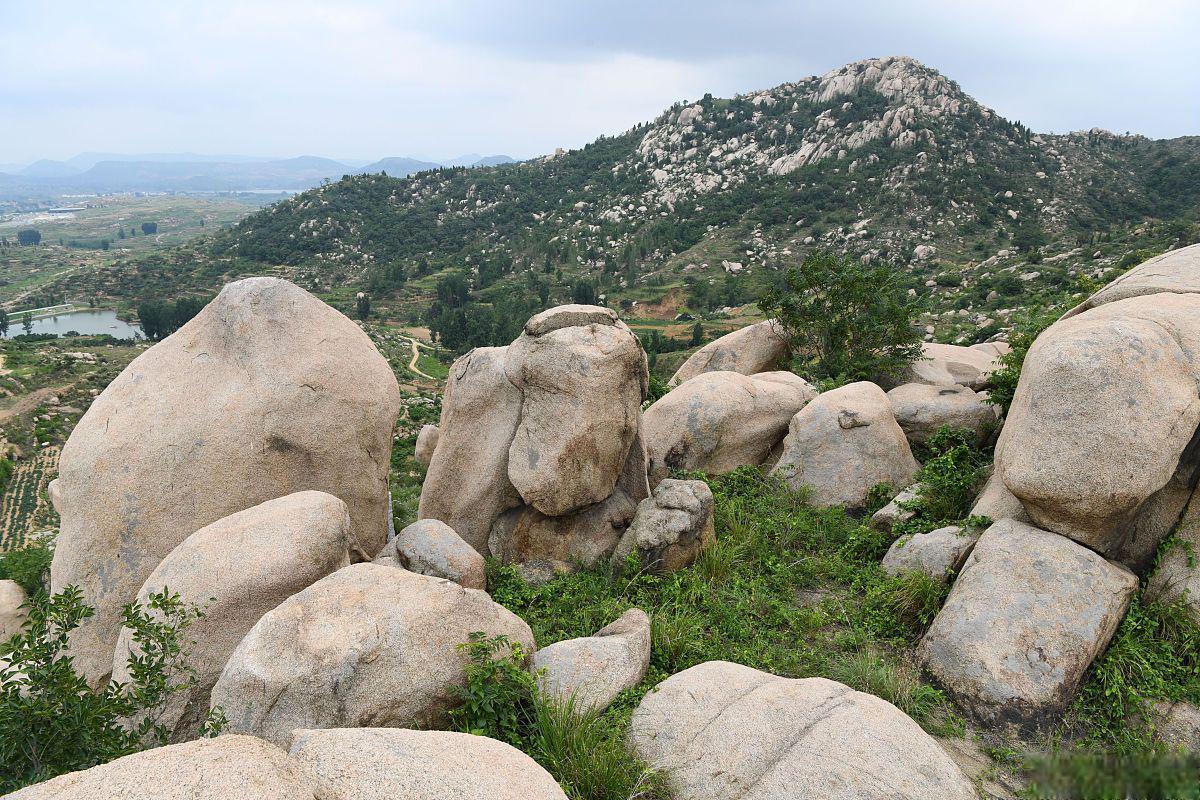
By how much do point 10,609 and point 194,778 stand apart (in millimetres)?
13811

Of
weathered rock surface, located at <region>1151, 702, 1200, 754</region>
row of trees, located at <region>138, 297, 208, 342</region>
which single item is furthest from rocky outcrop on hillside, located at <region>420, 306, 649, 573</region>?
row of trees, located at <region>138, 297, 208, 342</region>

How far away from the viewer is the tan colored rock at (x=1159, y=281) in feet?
34.3

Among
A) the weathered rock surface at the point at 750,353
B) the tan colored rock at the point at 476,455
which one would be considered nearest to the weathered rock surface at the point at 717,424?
the tan colored rock at the point at 476,455

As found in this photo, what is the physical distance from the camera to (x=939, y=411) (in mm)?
14523

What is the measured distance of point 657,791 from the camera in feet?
20.1

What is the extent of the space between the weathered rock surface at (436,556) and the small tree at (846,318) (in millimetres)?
12616

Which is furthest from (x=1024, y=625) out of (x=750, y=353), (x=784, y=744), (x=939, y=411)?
(x=750, y=353)

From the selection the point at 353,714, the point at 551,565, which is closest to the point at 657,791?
the point at 353,714

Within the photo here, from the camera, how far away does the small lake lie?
380 ft

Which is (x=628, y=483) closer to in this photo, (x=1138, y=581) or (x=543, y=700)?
(x=543, y=700)

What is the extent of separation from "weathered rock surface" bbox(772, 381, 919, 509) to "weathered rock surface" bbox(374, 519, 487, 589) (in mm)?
7148

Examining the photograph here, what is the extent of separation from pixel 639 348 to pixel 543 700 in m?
6.64

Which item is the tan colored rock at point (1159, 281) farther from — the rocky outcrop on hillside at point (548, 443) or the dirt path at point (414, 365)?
the dirt path at point (414, 365)

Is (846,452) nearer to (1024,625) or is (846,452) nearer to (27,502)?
(1024,625)
